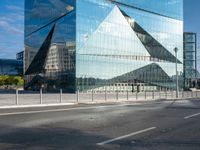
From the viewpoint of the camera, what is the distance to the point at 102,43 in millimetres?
71062

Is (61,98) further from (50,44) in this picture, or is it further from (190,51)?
(190,51)

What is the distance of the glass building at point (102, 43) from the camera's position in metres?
66.7

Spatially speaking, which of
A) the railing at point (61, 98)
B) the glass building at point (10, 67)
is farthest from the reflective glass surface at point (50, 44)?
the glass building at point (10, 67)

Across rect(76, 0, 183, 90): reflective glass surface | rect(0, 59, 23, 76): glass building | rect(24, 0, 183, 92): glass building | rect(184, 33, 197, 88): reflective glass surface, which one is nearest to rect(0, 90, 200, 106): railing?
rect(24, 0, 183, 92): glass building

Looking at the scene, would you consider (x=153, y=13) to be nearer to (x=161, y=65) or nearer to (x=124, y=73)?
(x=161, y=65)

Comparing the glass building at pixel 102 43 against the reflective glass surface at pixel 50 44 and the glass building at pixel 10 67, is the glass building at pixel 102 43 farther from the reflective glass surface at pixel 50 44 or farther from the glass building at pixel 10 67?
the glass building at pixel 10 67

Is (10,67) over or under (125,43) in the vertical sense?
under

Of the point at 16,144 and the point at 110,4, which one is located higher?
the point at 110,4

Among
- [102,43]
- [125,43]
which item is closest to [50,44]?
[102,43]

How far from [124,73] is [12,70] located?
66.0m

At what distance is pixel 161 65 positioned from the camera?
86.1m

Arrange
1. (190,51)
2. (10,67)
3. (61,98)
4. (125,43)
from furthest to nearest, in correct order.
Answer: (10,67) < (190,51) < (125,43) < (61,98)

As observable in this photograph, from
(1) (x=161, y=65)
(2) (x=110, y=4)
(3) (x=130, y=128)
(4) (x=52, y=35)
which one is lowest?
(3) (x=130, y=128)

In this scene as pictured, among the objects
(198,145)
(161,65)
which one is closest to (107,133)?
(198,145)
